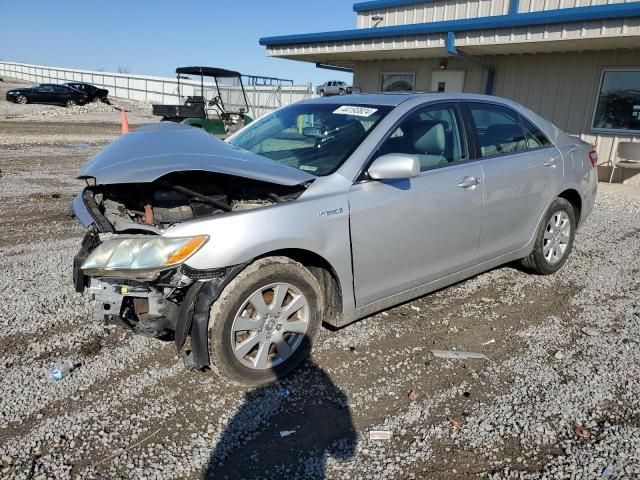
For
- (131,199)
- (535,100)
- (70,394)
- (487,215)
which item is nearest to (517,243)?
(487,215)

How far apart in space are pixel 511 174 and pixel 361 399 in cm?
237

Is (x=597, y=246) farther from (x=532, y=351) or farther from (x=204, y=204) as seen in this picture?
(x=204, y=204)

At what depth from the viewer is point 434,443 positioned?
103 inches

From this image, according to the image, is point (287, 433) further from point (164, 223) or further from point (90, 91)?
point (90, 91)

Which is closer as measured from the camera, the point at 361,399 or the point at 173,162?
the point at 173,162

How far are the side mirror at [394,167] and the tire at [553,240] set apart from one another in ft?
7.14

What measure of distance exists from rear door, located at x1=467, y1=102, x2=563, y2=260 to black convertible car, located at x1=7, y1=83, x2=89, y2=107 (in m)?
33.8

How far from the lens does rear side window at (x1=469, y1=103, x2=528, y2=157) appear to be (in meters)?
4.10

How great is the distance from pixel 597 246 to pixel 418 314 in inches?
133

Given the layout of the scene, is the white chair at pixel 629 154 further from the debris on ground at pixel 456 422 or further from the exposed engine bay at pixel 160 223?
the exposed engine bay at pixel 160 223

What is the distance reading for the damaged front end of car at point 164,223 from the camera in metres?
2.72

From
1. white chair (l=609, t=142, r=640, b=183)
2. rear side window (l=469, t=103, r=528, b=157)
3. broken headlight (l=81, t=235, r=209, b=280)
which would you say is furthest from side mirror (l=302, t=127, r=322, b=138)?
white chair (l=609, t=142, r=640, b=183)

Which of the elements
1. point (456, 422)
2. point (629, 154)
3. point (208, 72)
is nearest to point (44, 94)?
point (208, 72)

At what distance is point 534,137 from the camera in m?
4.62
